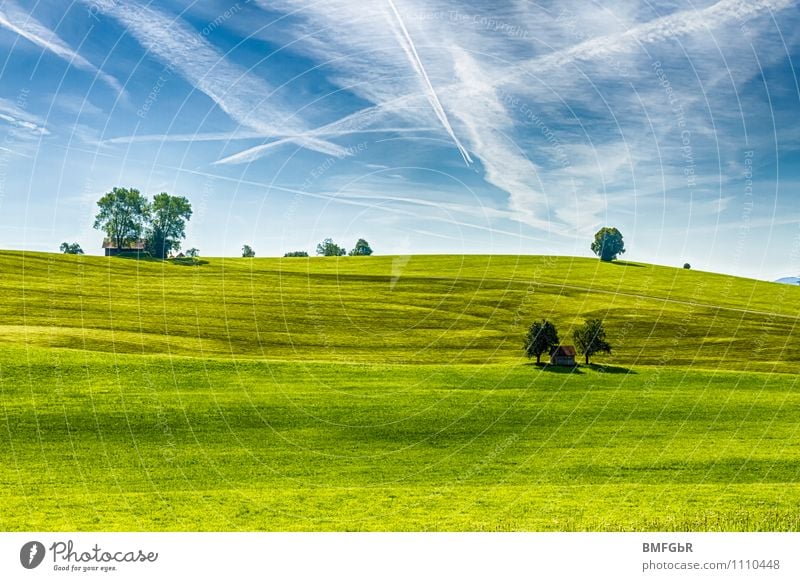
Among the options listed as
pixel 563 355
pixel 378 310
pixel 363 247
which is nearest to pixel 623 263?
pixel 363 247

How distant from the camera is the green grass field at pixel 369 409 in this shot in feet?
55.3

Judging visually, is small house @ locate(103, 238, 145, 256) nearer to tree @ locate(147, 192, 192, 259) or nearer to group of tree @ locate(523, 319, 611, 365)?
tree @ locate(147, 192, 192, 259)

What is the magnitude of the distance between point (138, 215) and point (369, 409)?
120ft

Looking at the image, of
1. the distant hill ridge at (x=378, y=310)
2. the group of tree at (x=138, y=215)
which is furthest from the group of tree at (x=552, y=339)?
the group of tree at (x=138, y=215)

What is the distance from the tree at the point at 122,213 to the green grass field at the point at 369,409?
215 inches

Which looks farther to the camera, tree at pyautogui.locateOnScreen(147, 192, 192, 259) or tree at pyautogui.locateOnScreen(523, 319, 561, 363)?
tree at pyautogui.locateOnScreen(147, 192, 192, 259)

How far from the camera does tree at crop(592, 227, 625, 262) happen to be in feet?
248

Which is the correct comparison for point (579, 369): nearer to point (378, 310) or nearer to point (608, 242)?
point (378, 310)

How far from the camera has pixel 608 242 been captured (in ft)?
250

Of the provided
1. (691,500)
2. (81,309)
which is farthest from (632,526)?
(81,309)
